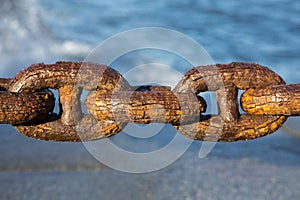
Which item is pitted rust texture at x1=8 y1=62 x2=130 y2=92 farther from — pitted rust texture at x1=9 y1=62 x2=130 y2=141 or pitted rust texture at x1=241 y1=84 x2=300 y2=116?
pitted rust texture at x1=241 y1=84 x2=300 y2=116

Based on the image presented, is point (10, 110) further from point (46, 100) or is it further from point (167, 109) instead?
point (167, 109)

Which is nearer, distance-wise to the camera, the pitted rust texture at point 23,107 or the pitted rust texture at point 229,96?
the pitted rust texture at point 23,107

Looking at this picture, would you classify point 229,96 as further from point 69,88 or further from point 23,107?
point 23,107

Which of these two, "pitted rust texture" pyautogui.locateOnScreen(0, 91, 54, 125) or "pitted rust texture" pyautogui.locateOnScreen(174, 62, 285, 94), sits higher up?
"pitted rust texture" pyautogui.locateOnScreen(174, 62, 285, 94)

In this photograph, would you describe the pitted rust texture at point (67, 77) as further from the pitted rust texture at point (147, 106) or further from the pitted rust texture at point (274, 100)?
the pitted rust texture at point (274, 100)

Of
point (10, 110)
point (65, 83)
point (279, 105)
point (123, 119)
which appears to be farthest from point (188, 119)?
point (10, 110)

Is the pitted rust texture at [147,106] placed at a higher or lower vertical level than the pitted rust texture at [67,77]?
lower

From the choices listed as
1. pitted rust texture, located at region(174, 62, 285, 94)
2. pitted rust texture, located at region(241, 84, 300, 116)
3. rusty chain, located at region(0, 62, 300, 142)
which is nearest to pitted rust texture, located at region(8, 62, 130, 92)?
rusty chain, located at region(0, 62, 300, 142)

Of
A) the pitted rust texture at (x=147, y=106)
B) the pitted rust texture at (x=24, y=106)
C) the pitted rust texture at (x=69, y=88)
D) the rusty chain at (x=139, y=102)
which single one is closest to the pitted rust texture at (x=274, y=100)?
the rusty chain at (x=139, y=102)

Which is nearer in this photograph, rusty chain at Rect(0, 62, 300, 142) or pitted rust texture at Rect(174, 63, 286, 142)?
rusty chain at Rect(0, 62, 300, 142)
